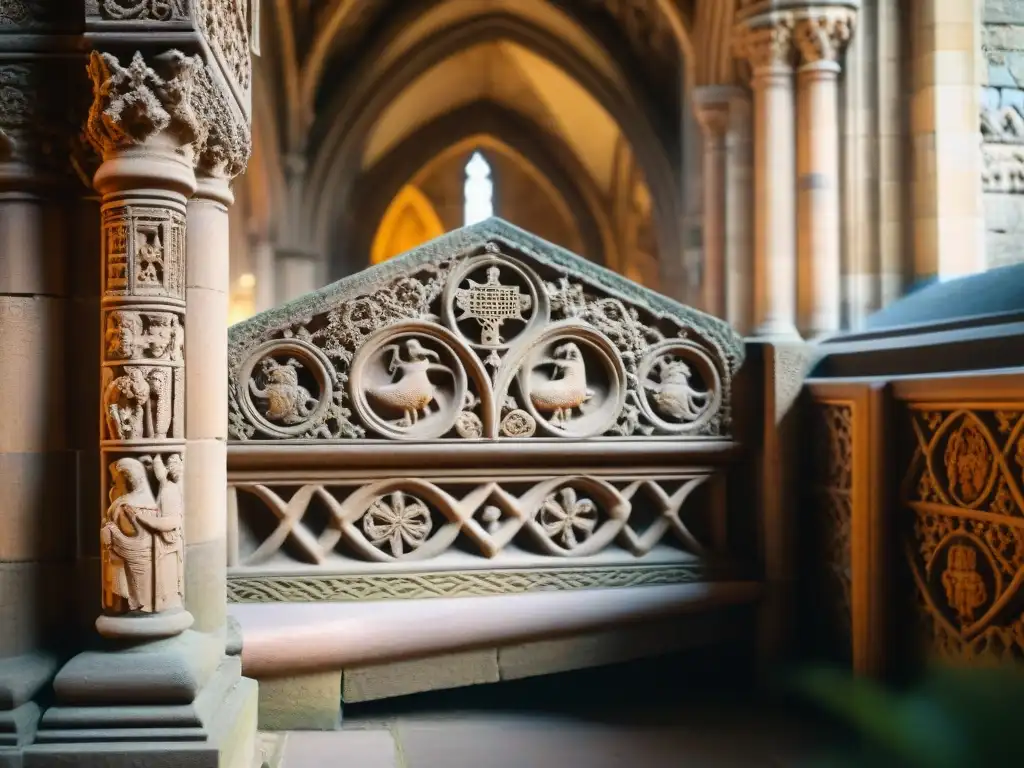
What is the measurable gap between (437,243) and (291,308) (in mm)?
585

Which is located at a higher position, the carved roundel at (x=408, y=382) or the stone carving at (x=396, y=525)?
the carved roundel at (x=408, y=382)

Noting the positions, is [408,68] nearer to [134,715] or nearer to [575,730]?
[575,730]

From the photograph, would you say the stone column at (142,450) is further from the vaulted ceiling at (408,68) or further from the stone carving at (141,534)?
the vaulted ceiling at (408,68)

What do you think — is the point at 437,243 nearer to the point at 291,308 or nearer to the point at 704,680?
the point at 291,308

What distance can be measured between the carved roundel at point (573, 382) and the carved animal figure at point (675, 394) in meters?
0.16

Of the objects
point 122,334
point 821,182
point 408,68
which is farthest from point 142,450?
point 408,68

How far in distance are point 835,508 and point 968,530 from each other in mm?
724

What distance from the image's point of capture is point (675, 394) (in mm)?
3703

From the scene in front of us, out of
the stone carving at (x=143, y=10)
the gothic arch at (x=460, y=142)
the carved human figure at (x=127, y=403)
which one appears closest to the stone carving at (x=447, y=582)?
the carved human figure at (x=127, y=403)

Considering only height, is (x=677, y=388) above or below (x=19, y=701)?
above

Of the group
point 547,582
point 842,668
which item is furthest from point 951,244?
point 547,582

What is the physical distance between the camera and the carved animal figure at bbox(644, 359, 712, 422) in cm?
370

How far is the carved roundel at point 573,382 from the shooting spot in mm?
3584

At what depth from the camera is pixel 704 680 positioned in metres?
3.80
